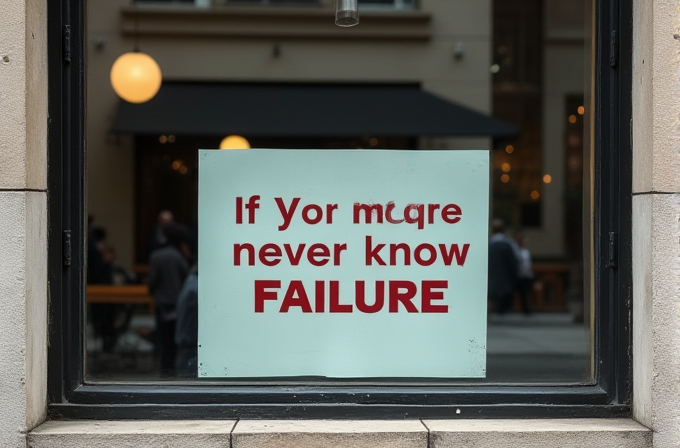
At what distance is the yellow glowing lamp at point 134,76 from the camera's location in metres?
10.4

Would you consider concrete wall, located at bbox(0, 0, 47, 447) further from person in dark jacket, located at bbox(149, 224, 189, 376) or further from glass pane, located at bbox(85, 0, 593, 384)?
person in dark jacket, located at bbox(149, 224, 189, 376)

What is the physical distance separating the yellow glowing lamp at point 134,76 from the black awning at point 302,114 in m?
1.13

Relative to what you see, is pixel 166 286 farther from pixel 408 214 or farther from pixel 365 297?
pixel 408 214

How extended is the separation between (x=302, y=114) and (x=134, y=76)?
2.60 metres

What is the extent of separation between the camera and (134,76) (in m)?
10.4

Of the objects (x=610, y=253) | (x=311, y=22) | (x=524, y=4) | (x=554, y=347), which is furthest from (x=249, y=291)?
(x=524, y=4)

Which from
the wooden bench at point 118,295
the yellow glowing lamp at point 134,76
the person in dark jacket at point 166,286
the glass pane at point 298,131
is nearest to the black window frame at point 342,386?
the glass pane at point 298,131

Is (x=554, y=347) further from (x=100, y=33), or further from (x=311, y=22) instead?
(x=100, y=33)

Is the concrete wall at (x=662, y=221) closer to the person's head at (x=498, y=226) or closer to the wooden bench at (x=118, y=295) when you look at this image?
the wooden bench at (x=118, y=295)

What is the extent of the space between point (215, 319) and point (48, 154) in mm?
1186

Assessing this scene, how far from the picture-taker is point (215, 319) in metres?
4.48

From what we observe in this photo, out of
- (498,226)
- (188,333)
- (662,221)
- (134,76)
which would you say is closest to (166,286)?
(134,76)

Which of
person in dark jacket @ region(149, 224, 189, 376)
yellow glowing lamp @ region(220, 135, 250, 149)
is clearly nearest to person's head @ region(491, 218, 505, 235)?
yellow glowing lamp @ region(220, 135, 250, 149)

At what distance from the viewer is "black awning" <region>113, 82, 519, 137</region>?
452 inches
